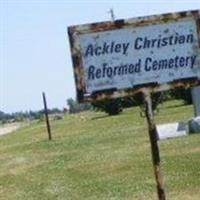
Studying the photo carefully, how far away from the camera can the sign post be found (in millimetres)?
8359

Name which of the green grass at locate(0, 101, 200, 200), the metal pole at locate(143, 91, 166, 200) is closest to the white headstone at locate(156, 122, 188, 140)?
the green grass at locate(0, 101, 200, 200)

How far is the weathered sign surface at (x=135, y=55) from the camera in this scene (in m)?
8.36

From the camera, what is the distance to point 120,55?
843cm

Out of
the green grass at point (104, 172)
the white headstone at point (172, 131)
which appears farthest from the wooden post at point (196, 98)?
the white headstone at point (172, 131)

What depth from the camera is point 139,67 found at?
8.48m

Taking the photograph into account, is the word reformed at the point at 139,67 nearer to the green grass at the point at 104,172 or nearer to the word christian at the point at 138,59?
the word christian at the point at 138,59

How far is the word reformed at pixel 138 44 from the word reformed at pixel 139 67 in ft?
0.48

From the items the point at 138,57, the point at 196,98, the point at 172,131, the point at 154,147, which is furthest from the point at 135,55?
the point at 196,98

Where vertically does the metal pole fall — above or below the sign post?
below

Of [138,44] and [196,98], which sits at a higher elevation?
[138,44]

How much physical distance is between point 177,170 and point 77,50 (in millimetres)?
7689

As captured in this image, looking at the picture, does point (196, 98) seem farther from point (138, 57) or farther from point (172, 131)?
point (138, 57)

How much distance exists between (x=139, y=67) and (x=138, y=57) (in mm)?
110

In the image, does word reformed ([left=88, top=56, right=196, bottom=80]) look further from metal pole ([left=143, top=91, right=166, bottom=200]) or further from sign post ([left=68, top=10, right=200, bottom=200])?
metal pole ([left=143, top=91, right=166, bottom=200])
